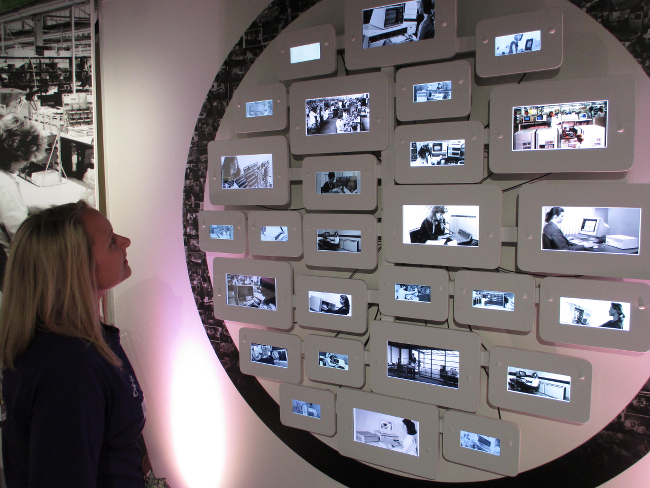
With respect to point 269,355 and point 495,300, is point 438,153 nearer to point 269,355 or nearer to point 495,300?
point 495,300

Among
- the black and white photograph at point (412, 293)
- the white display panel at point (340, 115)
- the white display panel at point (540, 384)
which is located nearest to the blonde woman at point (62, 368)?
the white display panel at point (340, 115)

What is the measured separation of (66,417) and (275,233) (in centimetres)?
86

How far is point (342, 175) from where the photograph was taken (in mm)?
1418

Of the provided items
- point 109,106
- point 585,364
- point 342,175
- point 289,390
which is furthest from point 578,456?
point 109,106

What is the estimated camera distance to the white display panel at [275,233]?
59.7 inches

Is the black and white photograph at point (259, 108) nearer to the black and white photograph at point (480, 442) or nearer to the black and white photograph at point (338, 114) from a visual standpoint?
the black and white photograph at point (338, 114)

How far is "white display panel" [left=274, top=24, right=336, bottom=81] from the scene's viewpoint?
1.40 m

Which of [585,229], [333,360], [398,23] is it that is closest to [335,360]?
[333,360]

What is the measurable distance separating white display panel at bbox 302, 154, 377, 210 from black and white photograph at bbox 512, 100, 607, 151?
1.47ft

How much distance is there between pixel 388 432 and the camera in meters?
1.46

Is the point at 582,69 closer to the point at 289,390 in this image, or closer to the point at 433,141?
the point at 433,141

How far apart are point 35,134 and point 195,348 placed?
137cm

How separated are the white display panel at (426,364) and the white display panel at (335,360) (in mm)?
50

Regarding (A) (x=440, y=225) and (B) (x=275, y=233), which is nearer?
(A) (x=440, y=225)
